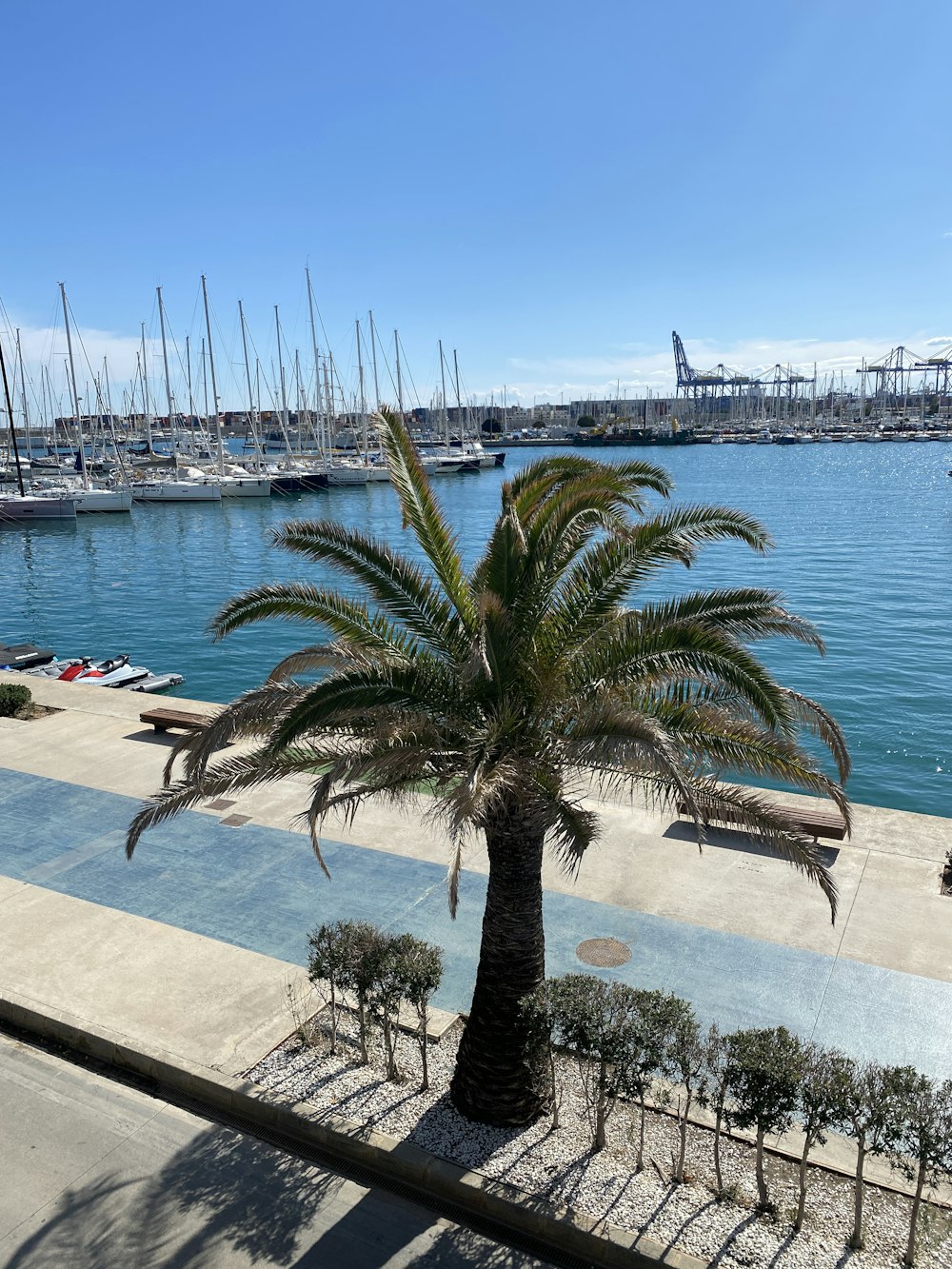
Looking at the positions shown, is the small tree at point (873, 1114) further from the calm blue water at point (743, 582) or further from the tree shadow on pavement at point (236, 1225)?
the calm blue water at point (743, 582)

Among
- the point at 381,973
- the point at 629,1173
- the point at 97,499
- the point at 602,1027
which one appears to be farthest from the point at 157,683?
the point at 97,499

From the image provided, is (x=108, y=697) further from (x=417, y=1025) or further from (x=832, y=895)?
(x=832, y=895)

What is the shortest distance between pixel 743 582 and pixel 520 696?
3686 cm

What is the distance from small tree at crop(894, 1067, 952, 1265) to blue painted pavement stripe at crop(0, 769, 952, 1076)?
209 centimetres

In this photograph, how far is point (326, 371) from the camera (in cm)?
9112

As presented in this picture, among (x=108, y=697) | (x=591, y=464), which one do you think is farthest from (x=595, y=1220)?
(x=108, y=697)

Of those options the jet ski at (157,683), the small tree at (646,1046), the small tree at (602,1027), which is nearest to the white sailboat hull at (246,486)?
the jet ski at (157,683)

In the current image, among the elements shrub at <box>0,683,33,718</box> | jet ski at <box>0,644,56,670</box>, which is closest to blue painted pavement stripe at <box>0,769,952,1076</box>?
shrub at <box>0,683,33,718</box>

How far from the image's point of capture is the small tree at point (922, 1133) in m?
5.69

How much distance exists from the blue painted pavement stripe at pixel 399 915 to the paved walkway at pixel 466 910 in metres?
0.02

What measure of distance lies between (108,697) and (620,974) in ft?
45.7

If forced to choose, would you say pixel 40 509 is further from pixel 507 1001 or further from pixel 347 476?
pixel 507 1001

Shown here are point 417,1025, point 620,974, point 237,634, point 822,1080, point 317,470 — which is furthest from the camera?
point 317,470

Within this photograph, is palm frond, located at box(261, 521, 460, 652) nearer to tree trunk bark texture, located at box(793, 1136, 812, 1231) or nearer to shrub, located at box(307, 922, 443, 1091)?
shrub, located at box(307, 922, 443, 1091)
